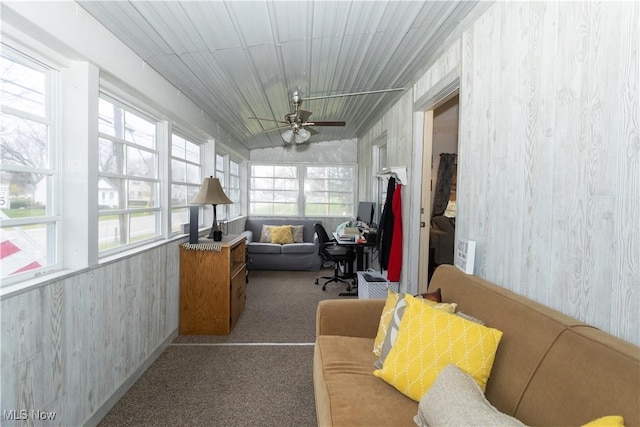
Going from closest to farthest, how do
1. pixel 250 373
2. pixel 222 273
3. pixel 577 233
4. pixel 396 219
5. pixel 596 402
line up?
pixel 596 402
pixel 577 233
pixel 250 373
pixel 222 273
pixel 396 219

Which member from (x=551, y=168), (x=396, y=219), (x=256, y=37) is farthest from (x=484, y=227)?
(x=256, y=37)

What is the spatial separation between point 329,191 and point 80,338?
5.67m

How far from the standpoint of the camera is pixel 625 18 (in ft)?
3.61

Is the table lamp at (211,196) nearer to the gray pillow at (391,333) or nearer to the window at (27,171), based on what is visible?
the window at (27,171)

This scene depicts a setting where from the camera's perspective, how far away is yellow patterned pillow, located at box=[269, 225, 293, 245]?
6.20m

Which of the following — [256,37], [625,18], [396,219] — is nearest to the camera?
[625,18]

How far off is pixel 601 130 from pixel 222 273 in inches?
117

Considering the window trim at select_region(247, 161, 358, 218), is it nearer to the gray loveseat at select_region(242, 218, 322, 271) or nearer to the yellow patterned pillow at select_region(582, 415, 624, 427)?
the gray loveseat at select_region(242, 218, 322, 271)

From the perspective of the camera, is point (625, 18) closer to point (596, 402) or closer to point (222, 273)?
point (596, 402)

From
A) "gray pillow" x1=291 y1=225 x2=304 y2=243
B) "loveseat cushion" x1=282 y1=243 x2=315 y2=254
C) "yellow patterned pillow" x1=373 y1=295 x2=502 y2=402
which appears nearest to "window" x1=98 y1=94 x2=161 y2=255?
"yellow patterned pillow" x1=373 y1=295 x2=502 y2=402

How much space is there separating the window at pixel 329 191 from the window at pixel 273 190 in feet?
0.93

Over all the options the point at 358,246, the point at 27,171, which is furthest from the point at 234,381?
the point at 358,246

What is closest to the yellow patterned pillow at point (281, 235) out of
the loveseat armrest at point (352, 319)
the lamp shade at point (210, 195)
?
the lamp shade at point (210, 195)

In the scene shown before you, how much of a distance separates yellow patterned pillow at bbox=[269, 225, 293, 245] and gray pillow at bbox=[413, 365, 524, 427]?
5.06 meters
